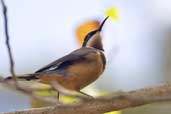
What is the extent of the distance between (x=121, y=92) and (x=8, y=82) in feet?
0.32

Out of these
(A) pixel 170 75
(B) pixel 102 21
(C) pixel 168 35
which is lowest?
(C) pixel 168 35

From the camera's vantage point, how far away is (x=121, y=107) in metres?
0.69

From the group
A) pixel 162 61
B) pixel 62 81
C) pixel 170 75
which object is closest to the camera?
pixel 62 81

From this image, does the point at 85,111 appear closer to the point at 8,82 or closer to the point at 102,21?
the point at 102,21

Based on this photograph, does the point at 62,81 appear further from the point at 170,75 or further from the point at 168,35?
the point at 168,35

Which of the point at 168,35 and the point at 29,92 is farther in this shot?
the point at 168,35

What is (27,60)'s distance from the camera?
2188 mm

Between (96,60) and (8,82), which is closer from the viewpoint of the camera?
(8,82)

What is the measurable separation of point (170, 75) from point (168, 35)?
91 centimetres

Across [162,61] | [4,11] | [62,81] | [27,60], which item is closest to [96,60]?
[62,81]

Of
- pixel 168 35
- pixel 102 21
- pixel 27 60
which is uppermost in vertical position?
pixel 102 21

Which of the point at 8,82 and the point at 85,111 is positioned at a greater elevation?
the point at 8,82

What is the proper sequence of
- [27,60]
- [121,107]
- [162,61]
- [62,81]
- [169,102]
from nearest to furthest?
[169,102] < [121,107] < [62,81] < [162,61] < [27,60]

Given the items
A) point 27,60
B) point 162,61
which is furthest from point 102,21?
point 27,60
